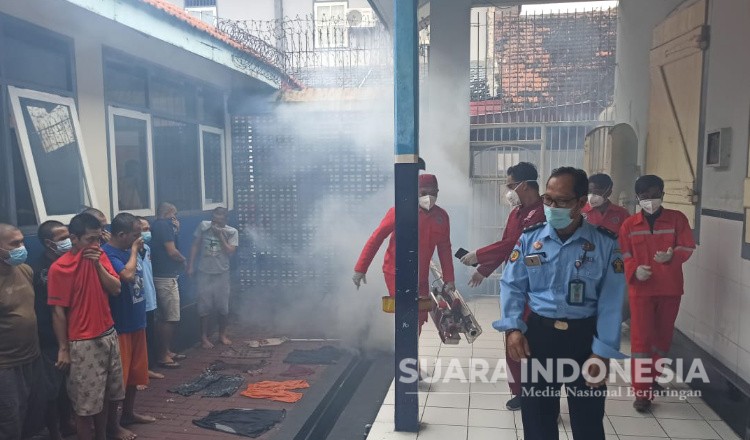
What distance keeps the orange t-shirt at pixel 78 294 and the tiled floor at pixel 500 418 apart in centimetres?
225

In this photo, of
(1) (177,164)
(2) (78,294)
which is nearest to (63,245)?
(2) (78,294)

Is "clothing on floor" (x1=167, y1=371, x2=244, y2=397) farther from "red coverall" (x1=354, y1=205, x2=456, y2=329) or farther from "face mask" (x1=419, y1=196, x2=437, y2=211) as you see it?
"face mask" (x1=419, y1=196, x2=437, y2=211)

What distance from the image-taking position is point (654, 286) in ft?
14.4

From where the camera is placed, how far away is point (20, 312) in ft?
12.3

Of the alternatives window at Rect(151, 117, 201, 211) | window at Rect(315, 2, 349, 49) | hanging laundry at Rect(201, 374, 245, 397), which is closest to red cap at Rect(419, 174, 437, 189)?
hanging laundry at Rect(201, 374, 245, 397)

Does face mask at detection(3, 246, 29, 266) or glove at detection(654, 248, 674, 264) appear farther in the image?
glove at detection(654, 248, 674, 264)

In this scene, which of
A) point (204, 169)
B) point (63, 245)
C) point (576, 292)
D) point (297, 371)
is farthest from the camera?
point (204, 169)

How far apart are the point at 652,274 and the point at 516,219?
1.20 metres

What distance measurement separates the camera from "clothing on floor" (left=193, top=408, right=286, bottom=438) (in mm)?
4570

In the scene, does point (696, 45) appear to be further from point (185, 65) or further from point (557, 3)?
point (185, 65)

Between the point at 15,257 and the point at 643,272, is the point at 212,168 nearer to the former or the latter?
the point at 15,257

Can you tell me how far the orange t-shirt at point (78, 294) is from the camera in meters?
3.80

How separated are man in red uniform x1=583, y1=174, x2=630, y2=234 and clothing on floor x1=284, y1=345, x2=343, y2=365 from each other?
339 centimetres

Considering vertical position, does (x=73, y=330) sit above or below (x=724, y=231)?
below
